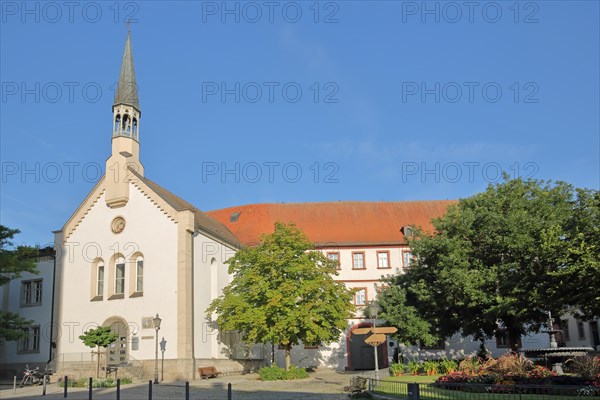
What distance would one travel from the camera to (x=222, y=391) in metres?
24.2

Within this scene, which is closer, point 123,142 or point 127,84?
point 123,142

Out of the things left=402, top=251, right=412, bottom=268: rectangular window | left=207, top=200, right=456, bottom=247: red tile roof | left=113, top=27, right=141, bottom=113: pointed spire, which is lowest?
left=402, top=251, right=412, bottom=268: rectangular window

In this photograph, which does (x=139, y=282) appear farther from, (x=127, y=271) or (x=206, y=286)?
(x=206, y=286)

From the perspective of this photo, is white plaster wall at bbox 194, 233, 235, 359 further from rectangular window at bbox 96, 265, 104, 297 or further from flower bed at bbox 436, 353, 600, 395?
flower bed at bbox 436, 353, 600, 395

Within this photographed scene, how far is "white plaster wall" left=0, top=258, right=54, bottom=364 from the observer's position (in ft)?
119

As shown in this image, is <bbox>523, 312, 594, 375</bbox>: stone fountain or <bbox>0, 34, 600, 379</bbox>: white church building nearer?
<bbox>523, 312, 594, 375</bbox>: stone fountain

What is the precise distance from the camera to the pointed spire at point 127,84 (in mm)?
37406

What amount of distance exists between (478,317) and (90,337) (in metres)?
21.2

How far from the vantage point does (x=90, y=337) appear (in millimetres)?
30641

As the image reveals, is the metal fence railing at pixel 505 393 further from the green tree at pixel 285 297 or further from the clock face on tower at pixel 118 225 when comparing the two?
the clock face on tower at pixel 118 225

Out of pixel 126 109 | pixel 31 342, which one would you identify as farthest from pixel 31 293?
pixel 126 109

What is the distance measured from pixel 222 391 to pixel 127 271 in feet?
43.4

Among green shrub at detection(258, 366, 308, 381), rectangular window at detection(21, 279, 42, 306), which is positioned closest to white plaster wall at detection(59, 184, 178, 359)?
rectangular window at detection(21, 279, 42, 306)

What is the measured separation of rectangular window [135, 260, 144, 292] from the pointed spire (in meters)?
10.7
